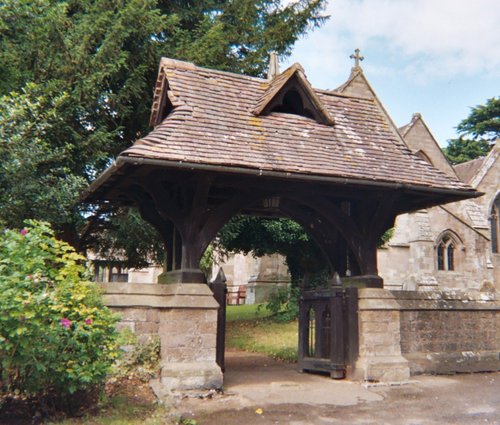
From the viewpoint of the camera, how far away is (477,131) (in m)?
38.9

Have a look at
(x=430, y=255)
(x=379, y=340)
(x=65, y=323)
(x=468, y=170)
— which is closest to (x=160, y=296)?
(x=65, y=323)

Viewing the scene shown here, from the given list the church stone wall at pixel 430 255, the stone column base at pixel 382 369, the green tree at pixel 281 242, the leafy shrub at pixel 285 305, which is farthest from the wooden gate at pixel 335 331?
the church stone wall at pixel 430 255

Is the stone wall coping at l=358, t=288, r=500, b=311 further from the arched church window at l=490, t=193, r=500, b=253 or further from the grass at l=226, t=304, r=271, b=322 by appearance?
the arched church window at l=490, t=193, r=500, b=253

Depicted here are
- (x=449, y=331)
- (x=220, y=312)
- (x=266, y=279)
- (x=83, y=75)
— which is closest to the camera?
(x=220, y=312)

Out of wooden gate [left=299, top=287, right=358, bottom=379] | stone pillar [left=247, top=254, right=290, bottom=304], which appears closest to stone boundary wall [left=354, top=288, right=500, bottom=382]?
wooden gate [left=299, top=287, right=358, bottom=379]

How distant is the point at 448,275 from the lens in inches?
1008

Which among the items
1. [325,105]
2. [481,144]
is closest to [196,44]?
[325,105]

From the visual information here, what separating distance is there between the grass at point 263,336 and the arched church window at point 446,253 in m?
10.2

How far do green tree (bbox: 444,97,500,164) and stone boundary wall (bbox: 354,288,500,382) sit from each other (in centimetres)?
3098

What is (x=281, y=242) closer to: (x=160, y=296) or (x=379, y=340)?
(x=379, y=340)

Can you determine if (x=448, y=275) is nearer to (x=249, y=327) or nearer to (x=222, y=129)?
(x=249, y=327)

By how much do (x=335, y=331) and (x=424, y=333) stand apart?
72.2 inches

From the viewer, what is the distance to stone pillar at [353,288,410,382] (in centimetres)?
837

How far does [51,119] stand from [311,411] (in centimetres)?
688
